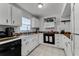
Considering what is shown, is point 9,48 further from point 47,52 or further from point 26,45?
point 47,52

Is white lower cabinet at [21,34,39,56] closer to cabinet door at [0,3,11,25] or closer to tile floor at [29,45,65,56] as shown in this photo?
tile floor at [29,45,65,56]

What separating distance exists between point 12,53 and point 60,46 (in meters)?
2.99

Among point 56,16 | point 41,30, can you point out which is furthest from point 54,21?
point 41,30

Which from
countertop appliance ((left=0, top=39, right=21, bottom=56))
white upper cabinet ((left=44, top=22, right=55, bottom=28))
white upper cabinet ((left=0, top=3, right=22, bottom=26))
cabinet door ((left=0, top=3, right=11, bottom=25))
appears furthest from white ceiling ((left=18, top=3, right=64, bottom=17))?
countertop appliance ((left=0, top=39, right=21, bottom=56))

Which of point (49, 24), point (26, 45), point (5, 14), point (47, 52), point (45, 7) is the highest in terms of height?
point (45, 7)

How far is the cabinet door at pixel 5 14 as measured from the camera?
2195 millimetres

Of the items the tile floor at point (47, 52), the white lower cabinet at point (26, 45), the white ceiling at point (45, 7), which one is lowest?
the tile floor at point (47, 52)

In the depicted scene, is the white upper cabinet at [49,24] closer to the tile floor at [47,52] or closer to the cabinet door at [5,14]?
the tile floor at [47,52]

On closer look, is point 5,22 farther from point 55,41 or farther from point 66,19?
point 66,19

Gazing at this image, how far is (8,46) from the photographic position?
1832mm

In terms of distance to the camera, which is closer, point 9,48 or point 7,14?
point 9,48

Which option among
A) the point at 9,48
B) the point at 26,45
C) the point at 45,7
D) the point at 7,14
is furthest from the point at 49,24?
the point at 9,48

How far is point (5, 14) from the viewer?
2361 mm

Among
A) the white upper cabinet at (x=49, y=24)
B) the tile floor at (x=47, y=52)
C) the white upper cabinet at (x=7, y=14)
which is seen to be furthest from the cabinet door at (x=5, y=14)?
the white upper cabinet at (x=49, y=24)
